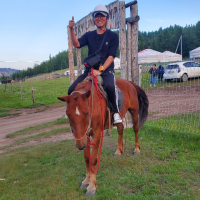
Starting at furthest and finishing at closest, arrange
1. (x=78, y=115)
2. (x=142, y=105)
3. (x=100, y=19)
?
(x=142, y=105)
(x=100, y=19)
(x=78, y=115)

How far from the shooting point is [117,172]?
444cm

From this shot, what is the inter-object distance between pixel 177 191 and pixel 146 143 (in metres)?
2.35

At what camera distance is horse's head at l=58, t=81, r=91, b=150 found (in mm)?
3244

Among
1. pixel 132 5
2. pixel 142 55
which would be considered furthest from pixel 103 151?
pixel 142 55

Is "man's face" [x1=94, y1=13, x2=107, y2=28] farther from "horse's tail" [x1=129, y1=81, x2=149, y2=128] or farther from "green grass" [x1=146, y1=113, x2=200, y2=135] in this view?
"green grass" [x1=146, y1=113, x2=200, y2=135]

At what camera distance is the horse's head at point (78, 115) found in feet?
10.6

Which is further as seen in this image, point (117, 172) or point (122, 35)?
point (122, 35)

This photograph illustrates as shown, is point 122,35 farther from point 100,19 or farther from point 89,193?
point 89,193

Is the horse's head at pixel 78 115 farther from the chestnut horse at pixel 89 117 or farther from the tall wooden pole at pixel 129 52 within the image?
the tall wooden pole at pixel 129 52

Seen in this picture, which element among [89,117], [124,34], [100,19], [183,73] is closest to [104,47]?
[100,19]

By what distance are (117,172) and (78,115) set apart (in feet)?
6.21

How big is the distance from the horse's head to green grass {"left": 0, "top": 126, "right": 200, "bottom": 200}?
3.83ft

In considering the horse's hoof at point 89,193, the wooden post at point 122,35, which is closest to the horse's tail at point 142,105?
the wooden post at point 122,35

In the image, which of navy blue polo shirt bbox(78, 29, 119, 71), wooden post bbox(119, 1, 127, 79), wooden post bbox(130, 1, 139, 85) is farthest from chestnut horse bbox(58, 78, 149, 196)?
wooden post bbox(130, 1, 139, 85)
